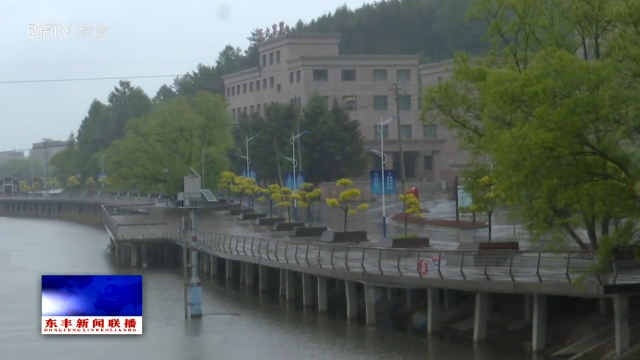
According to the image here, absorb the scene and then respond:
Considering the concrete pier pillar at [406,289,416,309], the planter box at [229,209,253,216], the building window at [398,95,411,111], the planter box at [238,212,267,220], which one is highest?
the building window at [398,95,411,111]

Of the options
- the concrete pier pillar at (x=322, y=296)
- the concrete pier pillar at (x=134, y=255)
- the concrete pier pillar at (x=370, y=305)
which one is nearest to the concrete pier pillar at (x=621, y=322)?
the concrete pier pillar at (x=370, y=305)

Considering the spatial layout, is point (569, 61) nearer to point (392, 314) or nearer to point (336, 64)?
point (392, 314)

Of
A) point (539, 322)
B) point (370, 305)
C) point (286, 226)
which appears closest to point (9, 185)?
point (286, 226)

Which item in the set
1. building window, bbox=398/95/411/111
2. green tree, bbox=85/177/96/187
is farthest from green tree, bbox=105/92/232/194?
green tree, bbox=85/177/96/187

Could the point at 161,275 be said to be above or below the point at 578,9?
below

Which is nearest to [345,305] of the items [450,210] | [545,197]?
[545,197]

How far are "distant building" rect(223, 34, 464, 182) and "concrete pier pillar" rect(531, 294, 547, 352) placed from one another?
5963 cm

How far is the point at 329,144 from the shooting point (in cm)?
7738

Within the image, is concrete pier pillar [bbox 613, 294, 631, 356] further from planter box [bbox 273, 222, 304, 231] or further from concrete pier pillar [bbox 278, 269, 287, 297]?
planter box [bbox 273, 222, 304, 231]

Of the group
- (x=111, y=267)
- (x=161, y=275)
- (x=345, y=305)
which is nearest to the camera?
(x=345, y=305)

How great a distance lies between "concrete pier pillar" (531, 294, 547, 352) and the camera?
2656cm

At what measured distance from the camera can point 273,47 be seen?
305 ft

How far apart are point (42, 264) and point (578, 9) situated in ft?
121

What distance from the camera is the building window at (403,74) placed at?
88438 millimetres
